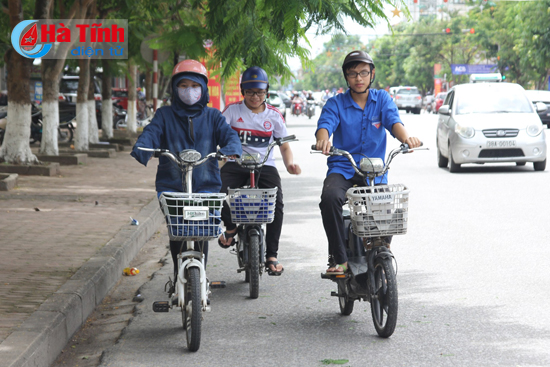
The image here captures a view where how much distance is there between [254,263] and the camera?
19.6ft

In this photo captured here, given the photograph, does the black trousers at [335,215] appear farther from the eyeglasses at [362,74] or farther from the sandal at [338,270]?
the eyeglasses at [362,74]

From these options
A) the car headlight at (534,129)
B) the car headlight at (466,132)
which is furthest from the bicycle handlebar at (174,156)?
the car headlight at (534,129)

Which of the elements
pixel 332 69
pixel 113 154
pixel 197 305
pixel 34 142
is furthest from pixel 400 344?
pixel 332 69

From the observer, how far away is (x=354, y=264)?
520 cm

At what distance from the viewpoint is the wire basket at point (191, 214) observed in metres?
4.58

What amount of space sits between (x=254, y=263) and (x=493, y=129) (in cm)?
1010

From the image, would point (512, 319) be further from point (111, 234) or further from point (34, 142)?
point (34, 142)

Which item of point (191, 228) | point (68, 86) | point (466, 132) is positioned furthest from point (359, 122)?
point (68, 86)

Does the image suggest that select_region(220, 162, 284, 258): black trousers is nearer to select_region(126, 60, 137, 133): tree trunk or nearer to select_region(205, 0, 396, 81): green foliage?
select_region(205, 0, 396, 81): green foliage

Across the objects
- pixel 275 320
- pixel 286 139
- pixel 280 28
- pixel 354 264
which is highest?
pixel 280 28

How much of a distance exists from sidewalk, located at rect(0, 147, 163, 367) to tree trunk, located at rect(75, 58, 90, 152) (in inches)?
215

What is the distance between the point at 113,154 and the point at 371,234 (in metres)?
15.5

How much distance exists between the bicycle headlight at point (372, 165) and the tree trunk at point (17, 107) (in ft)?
34.5

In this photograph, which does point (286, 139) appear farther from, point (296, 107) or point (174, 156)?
point (296, 107)
